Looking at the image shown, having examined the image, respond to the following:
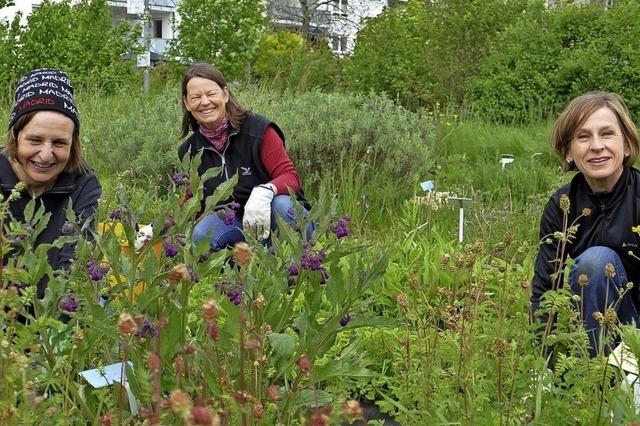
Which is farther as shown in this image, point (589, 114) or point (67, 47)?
point (67, 47)

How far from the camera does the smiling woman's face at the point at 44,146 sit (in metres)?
2.99

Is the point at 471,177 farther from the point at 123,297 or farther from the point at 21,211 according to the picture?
the point at 123,297

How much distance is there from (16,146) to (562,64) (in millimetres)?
7647

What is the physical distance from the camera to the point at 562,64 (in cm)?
962

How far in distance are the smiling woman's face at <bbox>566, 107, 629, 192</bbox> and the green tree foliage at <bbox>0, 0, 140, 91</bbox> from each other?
8.61m

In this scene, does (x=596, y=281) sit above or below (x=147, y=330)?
below

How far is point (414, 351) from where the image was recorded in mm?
2094

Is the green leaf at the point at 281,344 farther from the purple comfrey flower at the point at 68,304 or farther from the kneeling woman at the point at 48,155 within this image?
the kneeling woman at the point at 48,155

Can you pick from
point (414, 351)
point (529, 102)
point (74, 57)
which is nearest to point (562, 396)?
point (414, 351)

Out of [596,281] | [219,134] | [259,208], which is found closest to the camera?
[596,281]

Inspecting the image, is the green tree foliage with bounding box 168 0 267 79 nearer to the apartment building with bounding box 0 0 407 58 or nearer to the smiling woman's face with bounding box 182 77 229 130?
the smiling woman's face with bounding box 182 77 229 130

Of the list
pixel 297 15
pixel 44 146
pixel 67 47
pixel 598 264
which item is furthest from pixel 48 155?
pixel 297 15

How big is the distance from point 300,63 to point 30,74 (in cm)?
1312

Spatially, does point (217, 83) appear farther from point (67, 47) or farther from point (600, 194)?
point (67, 47)
